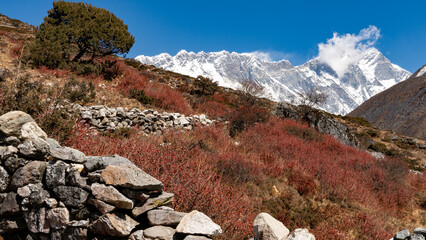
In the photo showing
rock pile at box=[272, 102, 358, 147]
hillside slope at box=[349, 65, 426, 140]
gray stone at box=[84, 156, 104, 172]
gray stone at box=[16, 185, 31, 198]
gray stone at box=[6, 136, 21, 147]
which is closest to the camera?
gray stone at box=[84, 156, 104, 172]

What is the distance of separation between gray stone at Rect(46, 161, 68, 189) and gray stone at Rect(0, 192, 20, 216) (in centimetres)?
61

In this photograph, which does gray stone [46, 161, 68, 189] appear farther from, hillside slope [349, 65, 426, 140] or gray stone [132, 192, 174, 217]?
hillside slope [349, 65, 426, 140]

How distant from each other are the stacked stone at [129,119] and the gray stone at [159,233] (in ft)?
15.4

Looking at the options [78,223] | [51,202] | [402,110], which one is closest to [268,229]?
[78,223]

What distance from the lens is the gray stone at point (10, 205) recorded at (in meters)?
2.80

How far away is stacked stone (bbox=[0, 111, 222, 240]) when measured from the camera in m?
2.34

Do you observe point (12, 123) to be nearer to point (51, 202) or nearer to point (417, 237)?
point (51, 202)

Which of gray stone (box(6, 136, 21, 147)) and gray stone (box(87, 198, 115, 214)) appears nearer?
gray stone (box(87, 198, 115, 214))

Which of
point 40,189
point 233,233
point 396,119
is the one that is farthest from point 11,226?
point 396,119

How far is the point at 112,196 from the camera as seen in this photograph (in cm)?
232

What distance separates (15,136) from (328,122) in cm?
1423

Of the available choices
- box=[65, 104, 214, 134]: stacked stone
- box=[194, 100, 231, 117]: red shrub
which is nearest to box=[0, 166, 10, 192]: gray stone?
box=[65, 104, 214, 134]: stacked stone

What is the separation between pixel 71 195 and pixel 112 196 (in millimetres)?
612

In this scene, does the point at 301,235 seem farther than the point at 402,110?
No
